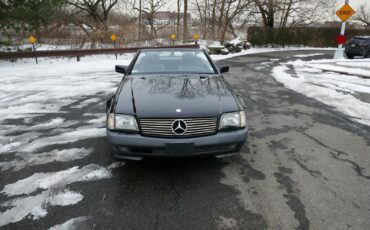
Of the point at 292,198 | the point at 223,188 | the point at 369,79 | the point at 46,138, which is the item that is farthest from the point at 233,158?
the point at 369,79

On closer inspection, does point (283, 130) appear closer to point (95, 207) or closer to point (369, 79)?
point (95, 207)

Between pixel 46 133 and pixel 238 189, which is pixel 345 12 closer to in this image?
pixel 238 189

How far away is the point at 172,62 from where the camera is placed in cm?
491

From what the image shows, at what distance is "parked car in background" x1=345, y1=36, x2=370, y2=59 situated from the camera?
59.4 ft

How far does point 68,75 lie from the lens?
11.2 meters

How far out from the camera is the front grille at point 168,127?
10.3 feet

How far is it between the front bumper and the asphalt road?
15.0 inches

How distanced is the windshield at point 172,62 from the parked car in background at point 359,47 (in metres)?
17.1

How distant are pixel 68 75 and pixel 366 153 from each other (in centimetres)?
1034

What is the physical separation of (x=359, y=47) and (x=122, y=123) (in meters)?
19.6

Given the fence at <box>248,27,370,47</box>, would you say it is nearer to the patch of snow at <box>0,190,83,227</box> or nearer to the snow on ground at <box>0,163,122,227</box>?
the snow on ground at <box>0,163,122,227</box>

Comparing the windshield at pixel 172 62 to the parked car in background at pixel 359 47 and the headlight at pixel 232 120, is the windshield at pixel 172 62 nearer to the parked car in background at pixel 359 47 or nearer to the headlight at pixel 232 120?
the headlight at pixel 232 120

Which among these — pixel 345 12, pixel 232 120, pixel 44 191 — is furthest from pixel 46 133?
pixel 345 12

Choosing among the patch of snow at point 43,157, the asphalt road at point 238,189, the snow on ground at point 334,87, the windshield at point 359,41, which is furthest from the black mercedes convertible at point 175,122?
the windshield at point 359,41
